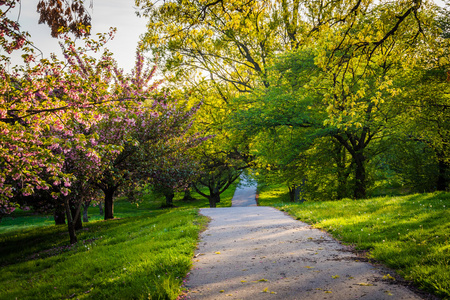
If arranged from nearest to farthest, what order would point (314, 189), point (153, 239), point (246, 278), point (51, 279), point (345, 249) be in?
point (246, 278), point (345, 249), point (51, 279), point (153, 239), point (314, 189)

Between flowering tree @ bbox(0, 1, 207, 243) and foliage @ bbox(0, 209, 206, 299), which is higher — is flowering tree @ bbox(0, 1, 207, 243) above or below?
above

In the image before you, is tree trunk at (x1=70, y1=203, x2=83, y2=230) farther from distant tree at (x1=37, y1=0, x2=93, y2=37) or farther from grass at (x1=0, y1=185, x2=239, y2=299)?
distant tree at (x1=37, y1=0, x2=93, y2=37)

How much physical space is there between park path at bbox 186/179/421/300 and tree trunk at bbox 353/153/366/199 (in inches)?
455

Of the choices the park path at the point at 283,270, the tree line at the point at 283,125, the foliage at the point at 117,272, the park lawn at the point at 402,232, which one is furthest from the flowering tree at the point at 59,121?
the park lawn at the point at 402,232

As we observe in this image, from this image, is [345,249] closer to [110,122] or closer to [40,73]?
[40,73]

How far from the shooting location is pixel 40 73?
9.14 metres

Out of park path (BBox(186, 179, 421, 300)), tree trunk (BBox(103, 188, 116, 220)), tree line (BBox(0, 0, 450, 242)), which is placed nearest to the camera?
park path (BBox(186, 179, 421, 300))

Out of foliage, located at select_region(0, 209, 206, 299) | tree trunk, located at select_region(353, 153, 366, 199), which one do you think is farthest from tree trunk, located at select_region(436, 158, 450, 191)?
foliage, located at select_region(0, 209, 206, 299)

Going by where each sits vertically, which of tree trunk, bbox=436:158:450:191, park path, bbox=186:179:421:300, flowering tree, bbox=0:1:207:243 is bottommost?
park path, bbox=186:179:421:300

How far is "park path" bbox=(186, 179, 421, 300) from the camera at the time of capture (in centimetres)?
455

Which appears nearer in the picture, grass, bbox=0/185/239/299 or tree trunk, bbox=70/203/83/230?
grass, bbox=0/185/239/299

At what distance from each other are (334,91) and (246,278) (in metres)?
4.61

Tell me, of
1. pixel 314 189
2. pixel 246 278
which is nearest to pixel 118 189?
pixel 314 189

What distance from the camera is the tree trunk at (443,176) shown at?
57.3 feet
